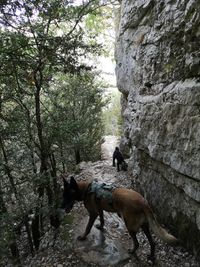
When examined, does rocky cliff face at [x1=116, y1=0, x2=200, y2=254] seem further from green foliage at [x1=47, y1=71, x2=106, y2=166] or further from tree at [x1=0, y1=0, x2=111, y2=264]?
green foliage at [x1=47, y1=71, x2=106, y2=166]

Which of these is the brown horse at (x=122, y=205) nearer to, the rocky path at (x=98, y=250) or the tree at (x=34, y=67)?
the rocky path at (x=98, y=250)

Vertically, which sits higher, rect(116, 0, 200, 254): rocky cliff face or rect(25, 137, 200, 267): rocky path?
rect(116, 0, 200, 254): rocky cliff face

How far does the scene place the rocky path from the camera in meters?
6.43

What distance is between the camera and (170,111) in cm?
665

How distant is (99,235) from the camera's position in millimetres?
7609

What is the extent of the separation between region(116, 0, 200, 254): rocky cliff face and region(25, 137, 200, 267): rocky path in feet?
1.94

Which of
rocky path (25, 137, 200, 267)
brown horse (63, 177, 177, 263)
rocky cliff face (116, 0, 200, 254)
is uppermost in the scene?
rocky cliff face (116, 0, 200, 254)

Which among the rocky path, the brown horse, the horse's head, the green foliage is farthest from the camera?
the green foliage

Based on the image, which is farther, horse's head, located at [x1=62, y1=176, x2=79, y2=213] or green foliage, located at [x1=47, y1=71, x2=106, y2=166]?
green foliage, located at [x1=47, y1=71, x2=106, y2=166]

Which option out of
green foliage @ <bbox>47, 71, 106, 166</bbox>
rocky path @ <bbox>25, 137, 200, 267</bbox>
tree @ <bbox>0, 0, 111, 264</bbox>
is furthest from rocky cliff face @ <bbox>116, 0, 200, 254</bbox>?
green foliage @ <bbox>47, 71, 106, 166</bbox>

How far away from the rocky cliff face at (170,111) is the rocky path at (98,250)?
0.59m

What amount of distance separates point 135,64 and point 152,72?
2446mm

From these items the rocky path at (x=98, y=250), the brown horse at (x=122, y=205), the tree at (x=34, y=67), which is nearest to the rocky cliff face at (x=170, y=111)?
the rocky path at (x=98, y=250)

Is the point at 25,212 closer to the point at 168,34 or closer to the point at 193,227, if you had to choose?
the point at 193,227
